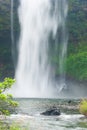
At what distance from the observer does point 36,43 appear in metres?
158

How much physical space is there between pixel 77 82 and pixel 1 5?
140 feet

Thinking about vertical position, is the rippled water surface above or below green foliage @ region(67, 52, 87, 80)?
below

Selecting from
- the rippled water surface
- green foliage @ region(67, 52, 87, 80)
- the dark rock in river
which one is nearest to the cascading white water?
green foliage @ region(67, 52, 87, 80)

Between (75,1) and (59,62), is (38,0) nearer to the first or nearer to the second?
(75,1)

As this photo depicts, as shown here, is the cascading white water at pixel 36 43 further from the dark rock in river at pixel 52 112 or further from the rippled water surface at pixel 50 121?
the rippled water surface at pixel 50 121

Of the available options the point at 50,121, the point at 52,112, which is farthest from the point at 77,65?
the point at 50,121

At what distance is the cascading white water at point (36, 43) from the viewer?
15025cm

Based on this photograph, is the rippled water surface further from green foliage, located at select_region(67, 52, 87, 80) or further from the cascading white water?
green foliage, located at select_region(67, 52, 87, 80)

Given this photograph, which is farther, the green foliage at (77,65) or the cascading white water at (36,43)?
the green foliage at (77,65)

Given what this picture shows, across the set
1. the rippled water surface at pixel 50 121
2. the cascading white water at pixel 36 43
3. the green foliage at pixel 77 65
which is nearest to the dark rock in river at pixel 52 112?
the rippled water surface at pixel 50 121

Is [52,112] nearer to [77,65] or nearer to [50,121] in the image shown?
[50,121]

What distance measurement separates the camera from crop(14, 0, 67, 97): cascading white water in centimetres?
15025

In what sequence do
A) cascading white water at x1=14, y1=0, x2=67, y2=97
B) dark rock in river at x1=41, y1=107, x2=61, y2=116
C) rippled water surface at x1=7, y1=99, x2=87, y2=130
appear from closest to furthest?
rippled water surface at x1=7, y1=99, x2=87, y2=130, dark rock in river at x1=41, y1=107, x2=61, y2=116, cascading white water at x1=14, y1=0, x2=67, y2=97

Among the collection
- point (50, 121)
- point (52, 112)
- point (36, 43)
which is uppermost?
point (36, 43)
